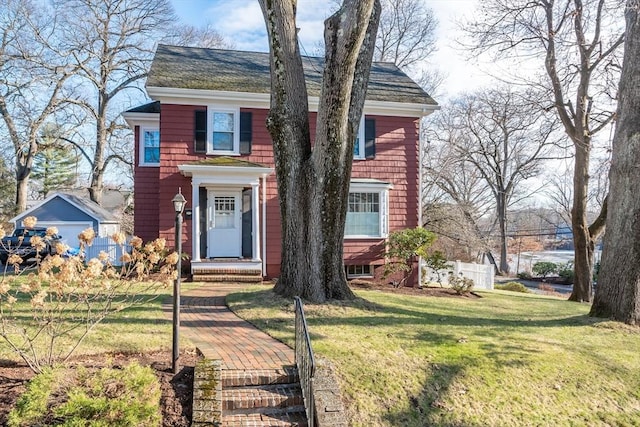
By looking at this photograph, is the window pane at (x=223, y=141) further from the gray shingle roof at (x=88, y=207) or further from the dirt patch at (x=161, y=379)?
the gray shingle roof at (x=88, y=207)

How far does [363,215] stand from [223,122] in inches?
195

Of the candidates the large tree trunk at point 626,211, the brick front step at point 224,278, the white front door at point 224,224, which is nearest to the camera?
the large tree trunk at point 626,211

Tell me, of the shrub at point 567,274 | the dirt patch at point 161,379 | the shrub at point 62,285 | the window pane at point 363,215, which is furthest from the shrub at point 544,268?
the shrub at point 62,285

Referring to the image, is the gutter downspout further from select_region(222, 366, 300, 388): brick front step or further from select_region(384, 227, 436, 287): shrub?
select_region(222, 366, 300, 388): brick front step

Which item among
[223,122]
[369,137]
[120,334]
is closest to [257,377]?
[120,334]

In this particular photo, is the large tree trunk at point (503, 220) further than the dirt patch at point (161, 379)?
Yes

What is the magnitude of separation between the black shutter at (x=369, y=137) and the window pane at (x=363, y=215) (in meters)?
1.25

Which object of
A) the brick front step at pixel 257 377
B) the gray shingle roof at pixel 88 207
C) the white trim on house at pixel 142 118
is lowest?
the brick front step at pixel 257 377

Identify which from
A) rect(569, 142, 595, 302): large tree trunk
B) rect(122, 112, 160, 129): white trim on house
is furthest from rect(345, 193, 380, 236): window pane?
rect(122, 112, 160, 129): white trim on house

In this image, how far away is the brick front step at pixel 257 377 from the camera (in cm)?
447

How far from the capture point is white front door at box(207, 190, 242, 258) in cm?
1269

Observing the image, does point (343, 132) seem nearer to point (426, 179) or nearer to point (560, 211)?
point (426, 179)

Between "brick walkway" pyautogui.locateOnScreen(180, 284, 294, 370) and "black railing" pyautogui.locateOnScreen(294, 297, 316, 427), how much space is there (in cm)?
30

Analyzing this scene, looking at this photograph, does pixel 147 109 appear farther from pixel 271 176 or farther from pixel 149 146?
pixel 271 176
